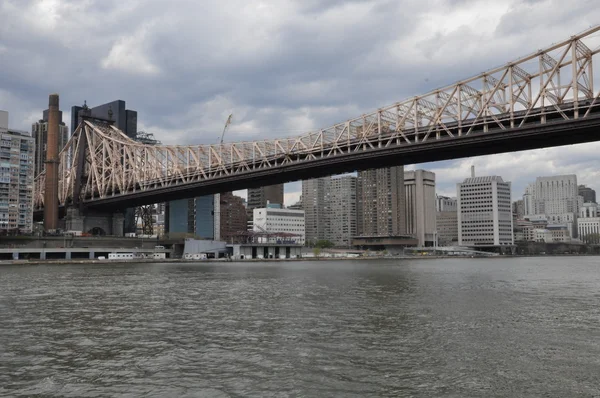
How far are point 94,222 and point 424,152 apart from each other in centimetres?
7557

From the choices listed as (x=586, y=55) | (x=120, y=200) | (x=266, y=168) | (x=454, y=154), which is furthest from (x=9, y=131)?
(x=586, y=55)

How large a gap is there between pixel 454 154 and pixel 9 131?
300ft

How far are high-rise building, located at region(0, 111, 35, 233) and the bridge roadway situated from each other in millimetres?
34617

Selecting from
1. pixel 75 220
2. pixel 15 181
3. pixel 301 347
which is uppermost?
pixel 15 181

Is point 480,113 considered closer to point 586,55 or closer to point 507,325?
point 586,55

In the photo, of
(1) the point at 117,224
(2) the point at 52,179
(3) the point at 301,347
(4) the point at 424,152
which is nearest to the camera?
(3) the point at 301,347

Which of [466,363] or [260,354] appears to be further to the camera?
[260,354]

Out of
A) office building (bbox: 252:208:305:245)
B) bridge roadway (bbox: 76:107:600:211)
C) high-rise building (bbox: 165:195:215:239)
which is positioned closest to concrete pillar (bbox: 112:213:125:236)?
high-rise building (bbox: 165:195:215:239)

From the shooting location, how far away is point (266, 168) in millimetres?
73062

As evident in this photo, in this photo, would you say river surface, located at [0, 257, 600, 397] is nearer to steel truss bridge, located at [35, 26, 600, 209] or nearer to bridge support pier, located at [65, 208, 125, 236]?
steel truss bridge, located at [35, 26, 600, 209]

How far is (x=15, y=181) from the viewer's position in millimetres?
107312

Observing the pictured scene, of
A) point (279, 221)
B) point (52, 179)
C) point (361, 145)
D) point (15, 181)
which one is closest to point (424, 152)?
point (361, 145)

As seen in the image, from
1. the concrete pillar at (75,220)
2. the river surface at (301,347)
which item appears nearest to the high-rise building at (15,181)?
the concrete pillar at (75,220)

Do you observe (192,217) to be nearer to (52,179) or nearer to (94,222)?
(94,222)
